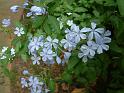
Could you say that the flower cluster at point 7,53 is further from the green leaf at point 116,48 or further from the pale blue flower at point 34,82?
the green leaf at point 116,48

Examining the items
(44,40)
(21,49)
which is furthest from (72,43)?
→ (21,49)

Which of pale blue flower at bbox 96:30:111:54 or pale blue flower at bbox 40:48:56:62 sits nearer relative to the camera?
Result: pale blue flower at bbox 96:30:111:54

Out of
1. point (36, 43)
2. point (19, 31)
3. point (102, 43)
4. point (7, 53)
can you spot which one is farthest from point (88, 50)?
point (7, 53)

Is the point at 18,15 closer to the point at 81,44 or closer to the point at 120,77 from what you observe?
the point at 120,77

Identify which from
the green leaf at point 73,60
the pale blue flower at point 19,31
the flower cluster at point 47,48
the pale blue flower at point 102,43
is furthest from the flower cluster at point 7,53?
the pale blue flower at point 102,43

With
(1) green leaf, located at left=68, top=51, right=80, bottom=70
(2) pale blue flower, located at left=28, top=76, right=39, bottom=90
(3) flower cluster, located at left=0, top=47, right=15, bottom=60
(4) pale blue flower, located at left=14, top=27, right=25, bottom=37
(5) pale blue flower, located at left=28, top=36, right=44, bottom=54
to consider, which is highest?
(4) pale blue flower, located at left=14, top=27, right=25, bottom=37

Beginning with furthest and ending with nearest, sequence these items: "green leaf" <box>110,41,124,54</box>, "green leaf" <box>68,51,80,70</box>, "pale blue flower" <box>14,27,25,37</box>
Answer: "pale blue flower" <box>14,27,25,37</box> < "green leaf" <box>110,41,124,54</box> < "green leaf" <box>68,51,80,70</box>

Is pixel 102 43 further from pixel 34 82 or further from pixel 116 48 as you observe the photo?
pixel 34 82

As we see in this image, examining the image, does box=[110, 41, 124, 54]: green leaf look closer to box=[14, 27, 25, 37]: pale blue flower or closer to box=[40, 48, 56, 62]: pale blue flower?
box=[40, 48, 56, 62]: pale blue flower

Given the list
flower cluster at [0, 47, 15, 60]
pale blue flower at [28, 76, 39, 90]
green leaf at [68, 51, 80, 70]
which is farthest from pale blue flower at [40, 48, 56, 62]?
flower cluster at [0, 47, 15, 60]
